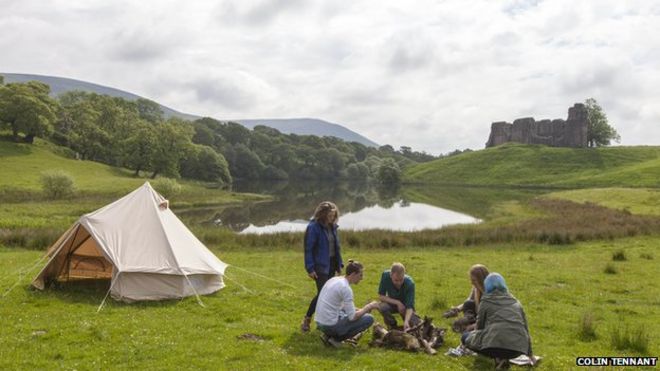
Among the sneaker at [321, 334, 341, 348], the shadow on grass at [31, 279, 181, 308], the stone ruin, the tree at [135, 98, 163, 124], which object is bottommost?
the shadow on grass at [31, 279, 181, 308]

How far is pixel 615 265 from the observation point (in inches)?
790

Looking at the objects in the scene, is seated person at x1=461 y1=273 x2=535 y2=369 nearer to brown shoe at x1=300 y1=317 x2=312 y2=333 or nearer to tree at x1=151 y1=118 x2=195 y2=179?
brown shoe at x1=300 y1=317 x2=312 y2=333

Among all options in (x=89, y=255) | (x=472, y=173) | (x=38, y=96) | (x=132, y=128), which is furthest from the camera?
(x=472, y=173)

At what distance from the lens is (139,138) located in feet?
273

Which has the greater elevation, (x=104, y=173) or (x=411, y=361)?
(x=104, y=173)

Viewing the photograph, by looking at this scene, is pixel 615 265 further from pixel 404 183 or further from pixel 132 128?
pixel 404 183

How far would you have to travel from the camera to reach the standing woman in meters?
10.6

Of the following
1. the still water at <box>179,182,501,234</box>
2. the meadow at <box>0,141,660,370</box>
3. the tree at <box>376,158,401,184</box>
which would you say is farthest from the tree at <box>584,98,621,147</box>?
the meadow at <box>0,141,660,370</box>

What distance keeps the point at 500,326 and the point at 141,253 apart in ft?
33.5

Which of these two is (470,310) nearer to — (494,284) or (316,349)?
(494,284)

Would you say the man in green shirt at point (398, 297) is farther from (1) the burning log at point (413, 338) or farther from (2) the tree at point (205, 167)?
(2) the tree at point (205, 167)

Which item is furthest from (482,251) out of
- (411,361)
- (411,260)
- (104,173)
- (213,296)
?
(104,173)

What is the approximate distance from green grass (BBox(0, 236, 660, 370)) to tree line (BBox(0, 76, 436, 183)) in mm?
66434

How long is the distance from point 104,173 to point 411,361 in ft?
257
